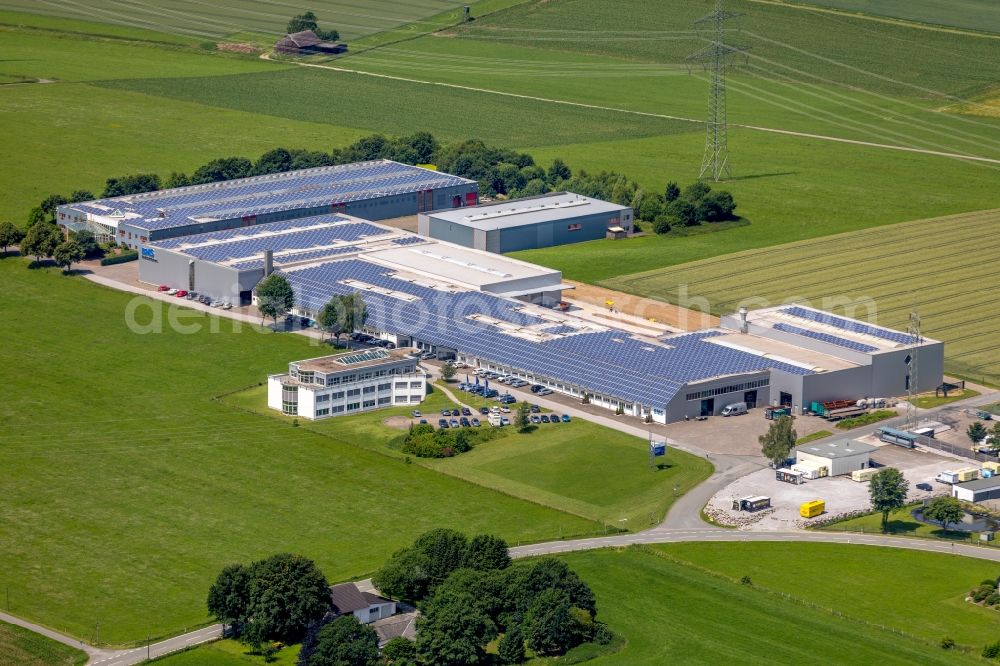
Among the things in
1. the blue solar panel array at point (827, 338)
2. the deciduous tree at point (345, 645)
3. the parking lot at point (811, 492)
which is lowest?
the parking lot at point (811, 492)

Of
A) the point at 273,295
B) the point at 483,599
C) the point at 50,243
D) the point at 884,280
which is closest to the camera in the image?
the point at 483,599

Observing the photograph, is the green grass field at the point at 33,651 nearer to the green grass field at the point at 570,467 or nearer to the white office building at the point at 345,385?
the green grass field at the point at 570,467

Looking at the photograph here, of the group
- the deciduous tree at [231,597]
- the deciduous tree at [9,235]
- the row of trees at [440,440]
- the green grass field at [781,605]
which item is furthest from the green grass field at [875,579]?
the deciduous tree at [9,235]

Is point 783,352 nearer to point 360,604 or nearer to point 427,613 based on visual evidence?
point 360,604

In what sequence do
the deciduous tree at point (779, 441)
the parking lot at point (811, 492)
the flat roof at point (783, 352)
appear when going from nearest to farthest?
the parking lot at point (811, 492)
the deciduous tree at point (779, 441)
the flat roof at point (783, 352)

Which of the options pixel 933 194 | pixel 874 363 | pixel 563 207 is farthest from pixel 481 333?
pixel 933 194

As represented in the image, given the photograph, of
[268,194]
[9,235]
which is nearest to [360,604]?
[9,235]

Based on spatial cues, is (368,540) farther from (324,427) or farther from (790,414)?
(790,414)
